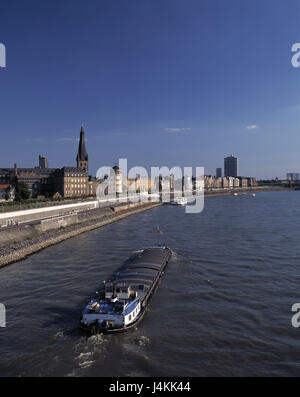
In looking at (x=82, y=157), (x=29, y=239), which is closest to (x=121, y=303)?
(x=29, y=239)

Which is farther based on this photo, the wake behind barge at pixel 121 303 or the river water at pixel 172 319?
the wake behind barge at pixel 121 303

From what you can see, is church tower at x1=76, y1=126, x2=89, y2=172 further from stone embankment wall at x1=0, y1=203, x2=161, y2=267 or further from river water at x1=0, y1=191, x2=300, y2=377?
river water at x1=0, y1=191, x2=300, y2=377

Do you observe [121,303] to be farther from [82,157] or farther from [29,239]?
[82,157]

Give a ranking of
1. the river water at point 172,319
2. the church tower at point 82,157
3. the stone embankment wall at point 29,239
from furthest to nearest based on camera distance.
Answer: the church tower at point 82,157, the stone embankment wall at point 29,239, the river water at point 172,319

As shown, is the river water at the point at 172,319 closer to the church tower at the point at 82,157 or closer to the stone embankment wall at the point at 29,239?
the stone embankment wall at the point at 29,239

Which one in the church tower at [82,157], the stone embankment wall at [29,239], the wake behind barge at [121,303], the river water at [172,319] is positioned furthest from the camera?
the church tower at [82,157]

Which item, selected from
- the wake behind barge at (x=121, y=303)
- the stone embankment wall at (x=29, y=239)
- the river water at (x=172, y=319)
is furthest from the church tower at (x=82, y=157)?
the wake behind barge at (x=121, y=303)
